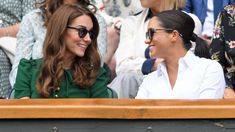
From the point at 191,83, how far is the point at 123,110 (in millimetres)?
864

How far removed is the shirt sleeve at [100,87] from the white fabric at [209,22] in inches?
57.7

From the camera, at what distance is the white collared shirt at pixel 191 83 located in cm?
460

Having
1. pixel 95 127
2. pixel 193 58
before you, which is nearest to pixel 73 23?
pixel 193 58

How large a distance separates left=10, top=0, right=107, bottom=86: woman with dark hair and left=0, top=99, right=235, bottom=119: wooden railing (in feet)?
4.91

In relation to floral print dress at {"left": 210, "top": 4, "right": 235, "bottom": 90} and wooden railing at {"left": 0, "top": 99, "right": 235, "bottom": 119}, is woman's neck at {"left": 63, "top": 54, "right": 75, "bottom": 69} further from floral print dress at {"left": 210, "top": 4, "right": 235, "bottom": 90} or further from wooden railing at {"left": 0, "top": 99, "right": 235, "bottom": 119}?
floral print dress at {"left": 210, "top": 4, "right": 235, "bottom": 90}

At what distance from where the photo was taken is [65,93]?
15.7 feet

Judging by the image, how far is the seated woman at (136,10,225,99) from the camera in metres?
4.61

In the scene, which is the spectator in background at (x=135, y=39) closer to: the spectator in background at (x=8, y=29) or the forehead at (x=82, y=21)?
the forehead at (x=82, y=21)

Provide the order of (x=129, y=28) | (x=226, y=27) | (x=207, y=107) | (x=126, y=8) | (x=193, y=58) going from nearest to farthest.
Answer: (x=207, y=107) < (x=193, y=58) < (x=226, y=27) < (x=129, y=28) < (x=126, y=8)

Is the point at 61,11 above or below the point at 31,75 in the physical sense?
above

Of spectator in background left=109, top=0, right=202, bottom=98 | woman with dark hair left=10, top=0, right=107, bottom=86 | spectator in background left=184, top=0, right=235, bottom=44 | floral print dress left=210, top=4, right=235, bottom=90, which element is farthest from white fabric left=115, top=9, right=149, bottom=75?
floral print dress left=210, top=4, right=235, bottom=90

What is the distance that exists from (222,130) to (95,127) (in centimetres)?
70

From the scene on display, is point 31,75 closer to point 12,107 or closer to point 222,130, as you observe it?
point 12,107

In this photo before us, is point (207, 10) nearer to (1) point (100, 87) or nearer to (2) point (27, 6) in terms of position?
(2) point (27, 6)
